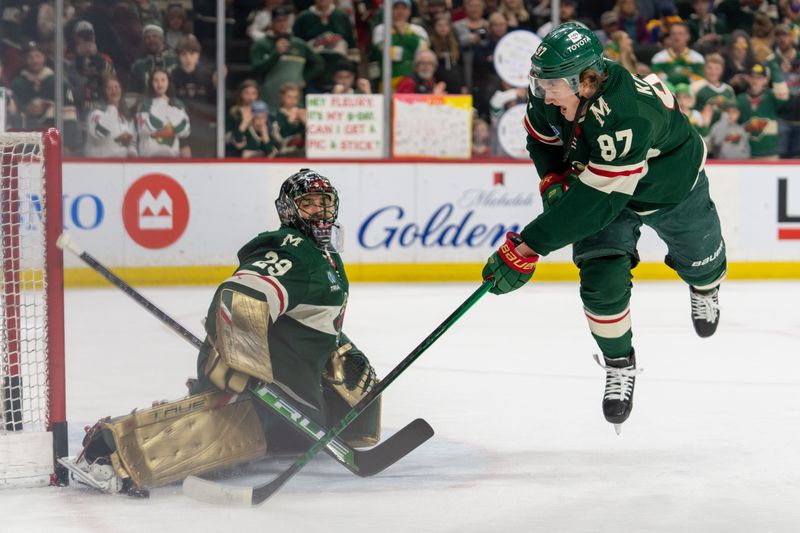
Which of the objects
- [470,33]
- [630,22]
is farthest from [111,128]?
[630,22]

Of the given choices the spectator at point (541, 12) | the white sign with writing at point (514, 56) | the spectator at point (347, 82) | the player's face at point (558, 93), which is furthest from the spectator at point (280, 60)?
the player's face at point (558, 93)

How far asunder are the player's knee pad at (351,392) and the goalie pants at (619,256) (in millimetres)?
609

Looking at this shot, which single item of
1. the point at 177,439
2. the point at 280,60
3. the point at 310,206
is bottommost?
the point at 177,439

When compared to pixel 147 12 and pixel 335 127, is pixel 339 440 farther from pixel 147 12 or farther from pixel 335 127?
pixel 147 12

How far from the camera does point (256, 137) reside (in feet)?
25.9

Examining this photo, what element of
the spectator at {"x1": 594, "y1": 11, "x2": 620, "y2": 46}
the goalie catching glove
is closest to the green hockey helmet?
the goalie catching glove

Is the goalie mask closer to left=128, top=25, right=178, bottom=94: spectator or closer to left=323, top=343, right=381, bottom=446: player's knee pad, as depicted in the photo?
left=323, top=343, right=381, bottom=446: player's knee pad

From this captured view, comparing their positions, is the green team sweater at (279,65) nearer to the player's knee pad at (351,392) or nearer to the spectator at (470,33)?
the spectator at (470,33)

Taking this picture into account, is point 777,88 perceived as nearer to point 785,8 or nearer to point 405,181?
point 785,8

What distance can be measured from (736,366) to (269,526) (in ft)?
8.84

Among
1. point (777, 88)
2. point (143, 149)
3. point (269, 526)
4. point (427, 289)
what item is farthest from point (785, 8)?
point (269, 526)

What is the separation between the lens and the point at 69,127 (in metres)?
7.53

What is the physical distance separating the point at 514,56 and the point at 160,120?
2.25 meters

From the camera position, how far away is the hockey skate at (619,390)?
3.34 m
